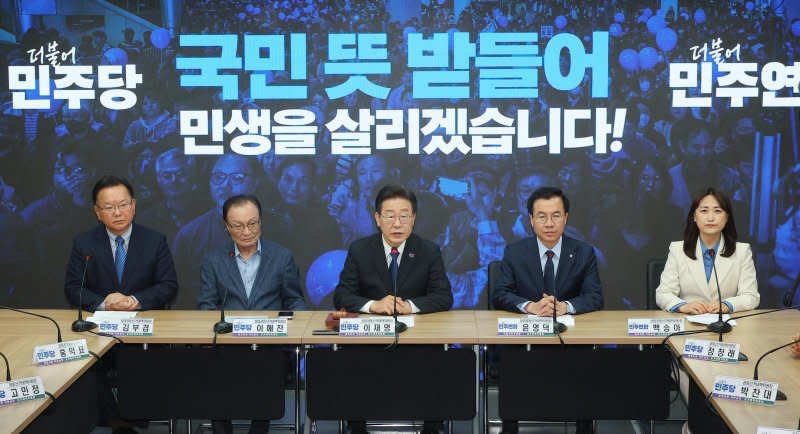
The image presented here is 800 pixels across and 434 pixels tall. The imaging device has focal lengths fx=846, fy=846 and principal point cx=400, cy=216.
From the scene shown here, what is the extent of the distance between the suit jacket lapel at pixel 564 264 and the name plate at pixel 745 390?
1.45 m

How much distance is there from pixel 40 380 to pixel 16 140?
3.08m

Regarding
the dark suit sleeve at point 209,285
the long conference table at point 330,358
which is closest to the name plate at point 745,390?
the long conference table at point 330,358

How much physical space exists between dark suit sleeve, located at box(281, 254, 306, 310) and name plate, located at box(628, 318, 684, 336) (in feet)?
5.48

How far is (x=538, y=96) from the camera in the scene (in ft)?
17.7

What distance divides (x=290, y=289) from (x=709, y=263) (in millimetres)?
2154

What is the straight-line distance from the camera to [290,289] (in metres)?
4.42

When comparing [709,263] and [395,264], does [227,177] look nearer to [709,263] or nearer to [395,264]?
[395,264]

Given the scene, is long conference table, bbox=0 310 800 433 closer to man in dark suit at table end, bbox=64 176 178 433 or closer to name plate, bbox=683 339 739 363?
name plate, bbox=683 339 739 363

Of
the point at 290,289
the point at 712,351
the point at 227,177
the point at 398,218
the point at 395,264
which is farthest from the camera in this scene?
the point at 227,177

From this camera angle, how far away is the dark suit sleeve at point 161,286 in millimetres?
→ 4363

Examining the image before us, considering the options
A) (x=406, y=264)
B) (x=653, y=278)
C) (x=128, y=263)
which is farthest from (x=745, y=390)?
(x=128, y=263)

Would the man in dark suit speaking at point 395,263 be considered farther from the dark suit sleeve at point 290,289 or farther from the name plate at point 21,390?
the name plate at point 21,390

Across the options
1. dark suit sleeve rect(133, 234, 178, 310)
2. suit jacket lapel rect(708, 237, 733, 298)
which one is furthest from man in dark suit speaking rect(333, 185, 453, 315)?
suit jacket lapel rect(708, 237, 733, 298)

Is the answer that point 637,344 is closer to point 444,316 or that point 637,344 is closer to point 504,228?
point 444,316
